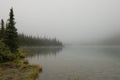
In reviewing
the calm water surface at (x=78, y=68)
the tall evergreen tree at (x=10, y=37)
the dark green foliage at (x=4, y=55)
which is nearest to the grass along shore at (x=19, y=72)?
the calm water surface at (x=78, y=68)

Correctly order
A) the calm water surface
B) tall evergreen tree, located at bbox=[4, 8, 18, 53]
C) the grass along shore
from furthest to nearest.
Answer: tall evergreen tree, located at bbox=[4, 8, 18, 53], the calm water surface, the grass along shore

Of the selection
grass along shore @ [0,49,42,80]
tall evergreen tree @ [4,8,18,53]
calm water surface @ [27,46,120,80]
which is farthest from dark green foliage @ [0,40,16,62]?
calm water surface @ [27,46,120,80]

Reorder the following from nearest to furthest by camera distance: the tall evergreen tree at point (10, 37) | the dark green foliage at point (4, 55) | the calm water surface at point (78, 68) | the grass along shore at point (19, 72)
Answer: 1. the grass along shore at point (19, 72)
2. the calm water surface at point (78, 68)
3. the dark green foliage at point (4, 55)
4. the tall evergreen tree at point (10, 37)

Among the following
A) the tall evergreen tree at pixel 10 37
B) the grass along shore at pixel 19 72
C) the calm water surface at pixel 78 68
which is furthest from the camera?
the tall evergreen tree at pixel 10 37

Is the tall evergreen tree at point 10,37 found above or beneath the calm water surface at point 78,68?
above

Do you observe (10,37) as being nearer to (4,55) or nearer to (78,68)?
(4,55)

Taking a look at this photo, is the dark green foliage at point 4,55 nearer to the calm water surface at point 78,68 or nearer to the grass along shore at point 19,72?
the grass along shore at point 19,72

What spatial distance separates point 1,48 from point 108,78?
24.9m

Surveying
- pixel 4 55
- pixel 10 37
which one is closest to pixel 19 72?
pixel 4 55

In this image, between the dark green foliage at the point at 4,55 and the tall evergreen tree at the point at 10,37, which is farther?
the tall evergreen tree at the point at 10,37

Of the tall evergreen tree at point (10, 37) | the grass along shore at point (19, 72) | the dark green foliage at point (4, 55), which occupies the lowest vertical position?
the grass along shore at point (19, 72)

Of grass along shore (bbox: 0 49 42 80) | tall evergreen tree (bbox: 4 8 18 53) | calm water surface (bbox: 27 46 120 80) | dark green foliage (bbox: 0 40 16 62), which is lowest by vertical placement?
calm water surface (bbox: 27 46 120 80)

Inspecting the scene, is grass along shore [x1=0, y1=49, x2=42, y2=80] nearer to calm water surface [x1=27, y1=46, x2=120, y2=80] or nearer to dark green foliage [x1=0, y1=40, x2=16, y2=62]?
calm water surface [x1=27, y1=46, x2=120, y2=80]

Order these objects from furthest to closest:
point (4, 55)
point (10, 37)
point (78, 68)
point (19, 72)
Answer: point (10, 37) < point (4, 55) < point (78, 68) < point (19, 72)
